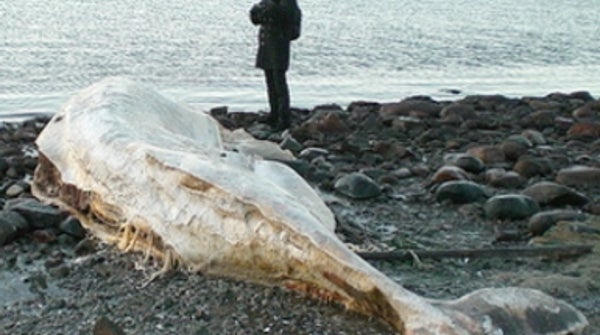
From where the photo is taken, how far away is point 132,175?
5.50 metres

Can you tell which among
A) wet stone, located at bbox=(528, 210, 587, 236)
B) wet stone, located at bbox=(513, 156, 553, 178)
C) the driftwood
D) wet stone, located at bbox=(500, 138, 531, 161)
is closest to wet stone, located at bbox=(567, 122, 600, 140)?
wet stone, located at bbox=(500, 138, 531, 161)

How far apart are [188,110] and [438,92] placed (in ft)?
37.5

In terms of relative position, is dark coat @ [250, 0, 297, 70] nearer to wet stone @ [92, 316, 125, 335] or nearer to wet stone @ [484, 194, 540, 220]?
wet stone @ [484, 194, 540, 220]

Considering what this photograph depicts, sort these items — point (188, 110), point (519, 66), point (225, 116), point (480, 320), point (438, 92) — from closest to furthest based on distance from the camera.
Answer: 1. point (480, 320)
2. point (188, 110)
3. point (225, 116)
4. point (438, 92)
5. point (519, 66)

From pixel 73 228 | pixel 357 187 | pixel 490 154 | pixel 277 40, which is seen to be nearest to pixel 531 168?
pixel 490 154

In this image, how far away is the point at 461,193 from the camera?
24.3ft

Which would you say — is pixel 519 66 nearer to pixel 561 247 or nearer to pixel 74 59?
pixel 74 59

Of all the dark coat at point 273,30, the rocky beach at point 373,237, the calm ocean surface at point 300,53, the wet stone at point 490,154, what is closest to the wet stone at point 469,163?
the rocky beach at point 373,237

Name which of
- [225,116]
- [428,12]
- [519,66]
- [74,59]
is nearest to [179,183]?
[225,116]

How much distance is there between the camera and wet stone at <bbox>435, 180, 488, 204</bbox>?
24.2 feet

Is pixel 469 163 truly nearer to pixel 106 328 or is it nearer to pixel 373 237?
pixel 373 237

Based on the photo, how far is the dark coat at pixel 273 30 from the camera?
36.7 ft

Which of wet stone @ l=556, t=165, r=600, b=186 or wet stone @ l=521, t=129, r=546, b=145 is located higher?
wet stone @ l=556, t=165, r=600, b=186

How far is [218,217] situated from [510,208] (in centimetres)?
274
